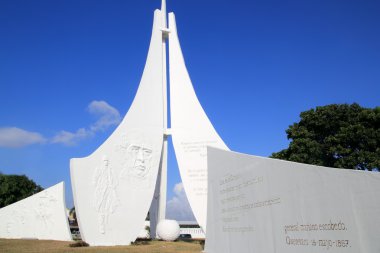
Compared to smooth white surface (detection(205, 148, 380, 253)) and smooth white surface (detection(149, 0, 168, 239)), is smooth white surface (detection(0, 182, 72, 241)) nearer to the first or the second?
smooth white surface (detection(149, 0, 168, 239))

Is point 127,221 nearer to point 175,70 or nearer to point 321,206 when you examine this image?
point 175,70

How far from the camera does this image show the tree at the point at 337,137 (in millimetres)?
12781

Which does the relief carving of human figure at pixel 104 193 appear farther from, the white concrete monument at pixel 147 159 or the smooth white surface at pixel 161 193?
the smooth white surface at pixel 161 193

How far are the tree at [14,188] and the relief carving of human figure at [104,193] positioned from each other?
16339 millimetres

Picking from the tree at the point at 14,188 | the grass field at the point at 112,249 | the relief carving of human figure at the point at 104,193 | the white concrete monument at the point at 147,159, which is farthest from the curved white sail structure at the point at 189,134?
the tree at the point at 14,188

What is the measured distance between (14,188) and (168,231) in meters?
16.9

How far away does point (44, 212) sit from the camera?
50.4 ft

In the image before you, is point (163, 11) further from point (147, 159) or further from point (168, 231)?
point (168, 231)

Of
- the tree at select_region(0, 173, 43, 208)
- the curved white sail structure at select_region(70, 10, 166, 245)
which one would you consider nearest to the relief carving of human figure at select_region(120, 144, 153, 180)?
the curved white sail structure at select_region(70, 10, 166, 245)

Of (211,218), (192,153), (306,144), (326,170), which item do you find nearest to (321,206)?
(326,170)

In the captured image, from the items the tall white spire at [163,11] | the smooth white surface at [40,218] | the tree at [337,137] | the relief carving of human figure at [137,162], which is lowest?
the smooth white surface at [40,218]

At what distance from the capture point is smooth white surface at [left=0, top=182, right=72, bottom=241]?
15095 millimetres

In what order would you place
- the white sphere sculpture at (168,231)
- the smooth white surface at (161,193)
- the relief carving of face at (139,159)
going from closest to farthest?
the relief carving of face at (139,159) < the white sphere sculpture at (168,231) < the smooth white surface at (161,193)

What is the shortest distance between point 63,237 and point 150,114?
250 inches
